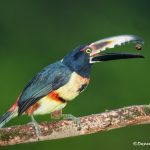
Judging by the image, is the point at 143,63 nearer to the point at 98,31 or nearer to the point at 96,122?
the point at 98,31

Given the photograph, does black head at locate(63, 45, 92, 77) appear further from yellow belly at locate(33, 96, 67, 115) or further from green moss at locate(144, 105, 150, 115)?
green moss at locate(144, 105, 150, 115)

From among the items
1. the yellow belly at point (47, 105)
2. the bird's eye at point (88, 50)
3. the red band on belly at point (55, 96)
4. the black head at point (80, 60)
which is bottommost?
the yellow belly at point (47, 105)

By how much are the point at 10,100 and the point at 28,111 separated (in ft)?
8.48

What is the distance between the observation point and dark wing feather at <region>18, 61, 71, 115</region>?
3566 mm

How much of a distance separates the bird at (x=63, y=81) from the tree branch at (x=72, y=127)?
0.22 ft

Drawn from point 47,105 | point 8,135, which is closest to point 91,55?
point 47,105

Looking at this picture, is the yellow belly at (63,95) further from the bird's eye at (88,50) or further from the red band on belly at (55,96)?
the bird's eye at (88,50)

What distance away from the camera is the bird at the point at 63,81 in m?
3.55

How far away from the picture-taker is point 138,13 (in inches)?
320

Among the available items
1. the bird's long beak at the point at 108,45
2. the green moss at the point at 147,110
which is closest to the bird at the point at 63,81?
the bird's long beak at the point at 108,45

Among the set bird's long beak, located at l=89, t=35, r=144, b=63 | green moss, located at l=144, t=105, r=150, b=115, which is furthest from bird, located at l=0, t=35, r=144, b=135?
green moss, located at l=144, t=105, r=150, b=115

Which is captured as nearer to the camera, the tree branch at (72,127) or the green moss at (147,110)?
the tree branch at (72,127)

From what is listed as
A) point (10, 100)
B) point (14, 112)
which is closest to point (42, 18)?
point (10, 100)

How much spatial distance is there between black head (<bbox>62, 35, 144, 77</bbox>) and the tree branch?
24 cm
